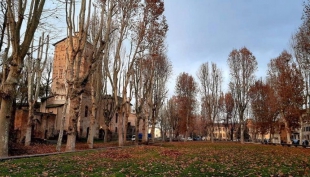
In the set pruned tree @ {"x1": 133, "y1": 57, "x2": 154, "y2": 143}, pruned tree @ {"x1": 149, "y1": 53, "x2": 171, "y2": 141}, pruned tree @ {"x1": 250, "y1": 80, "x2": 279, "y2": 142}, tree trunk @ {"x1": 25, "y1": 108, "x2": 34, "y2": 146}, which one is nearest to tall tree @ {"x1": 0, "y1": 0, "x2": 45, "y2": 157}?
tree trunk @ {"x1": 25, "y1": 108, "x2": 34, "y2": 146}

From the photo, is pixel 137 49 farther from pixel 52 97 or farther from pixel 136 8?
pixel 52 97

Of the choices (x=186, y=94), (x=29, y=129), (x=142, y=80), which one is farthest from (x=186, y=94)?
(x=29, y=129)

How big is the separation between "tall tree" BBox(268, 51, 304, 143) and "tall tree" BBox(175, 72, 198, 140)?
17972 millimetres

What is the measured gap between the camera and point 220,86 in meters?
52.8

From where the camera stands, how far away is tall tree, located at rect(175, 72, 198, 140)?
5341 cm

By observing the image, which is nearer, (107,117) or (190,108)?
(107,117)

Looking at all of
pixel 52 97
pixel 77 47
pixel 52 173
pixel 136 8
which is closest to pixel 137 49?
pixel 136 8

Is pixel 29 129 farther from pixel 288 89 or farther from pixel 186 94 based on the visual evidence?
pixel 186 94

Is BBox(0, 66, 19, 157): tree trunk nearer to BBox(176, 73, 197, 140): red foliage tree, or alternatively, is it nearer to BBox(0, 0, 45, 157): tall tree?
BBox(0, 0, 45, 157): tall tree

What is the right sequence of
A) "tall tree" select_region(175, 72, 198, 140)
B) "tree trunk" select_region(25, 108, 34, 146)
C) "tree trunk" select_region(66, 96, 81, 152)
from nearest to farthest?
1. "tree trunk" select_region(66, 96, 81, 152)
2. "tree trunk" select_region(25, 108, 34, 146)
3. "tall tree" select_region(175, 72, 198, 140)

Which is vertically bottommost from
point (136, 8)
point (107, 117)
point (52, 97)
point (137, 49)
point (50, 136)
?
point (50, 136)

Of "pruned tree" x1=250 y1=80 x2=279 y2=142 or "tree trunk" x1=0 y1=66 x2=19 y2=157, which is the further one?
"pruned tree" x1=250 y1=80 x2=279 y2=142

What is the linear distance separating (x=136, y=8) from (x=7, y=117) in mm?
15924

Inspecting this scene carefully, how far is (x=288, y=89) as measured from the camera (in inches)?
1391
